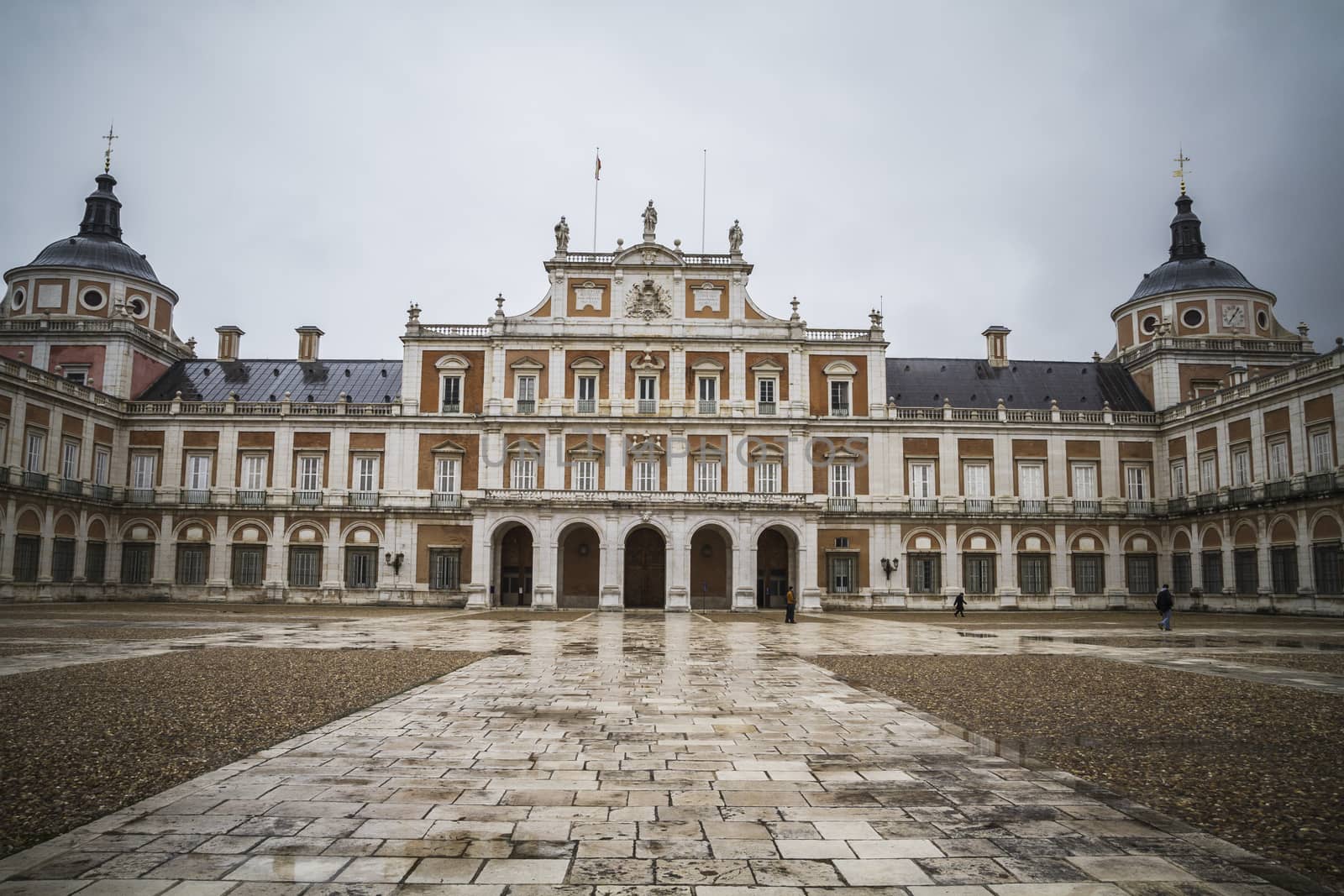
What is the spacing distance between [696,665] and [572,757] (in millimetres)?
8963

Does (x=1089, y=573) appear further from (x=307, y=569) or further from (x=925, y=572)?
(x=307, y=569)

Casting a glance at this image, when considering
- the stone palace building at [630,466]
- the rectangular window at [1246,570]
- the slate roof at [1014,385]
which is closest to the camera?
the rectangular window at [1246,570]

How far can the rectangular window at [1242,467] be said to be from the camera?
41.7 m

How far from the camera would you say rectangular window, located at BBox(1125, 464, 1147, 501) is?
49031 mm

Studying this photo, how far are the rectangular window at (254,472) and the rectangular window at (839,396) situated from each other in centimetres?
3016

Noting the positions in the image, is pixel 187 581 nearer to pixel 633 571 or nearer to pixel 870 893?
pixel 633 571

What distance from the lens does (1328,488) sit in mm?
35750

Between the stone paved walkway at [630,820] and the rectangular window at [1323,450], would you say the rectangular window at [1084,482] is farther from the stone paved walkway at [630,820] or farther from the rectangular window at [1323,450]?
the stone paved walkway at [630,820]

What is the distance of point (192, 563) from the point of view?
4822 cm

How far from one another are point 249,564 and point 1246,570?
48.0 meters

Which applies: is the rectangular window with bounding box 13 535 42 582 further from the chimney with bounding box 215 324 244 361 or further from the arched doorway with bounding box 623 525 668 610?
the arched doorway with bounding box 623 525 668 610

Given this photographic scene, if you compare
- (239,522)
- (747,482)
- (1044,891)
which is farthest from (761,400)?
(1044,891)

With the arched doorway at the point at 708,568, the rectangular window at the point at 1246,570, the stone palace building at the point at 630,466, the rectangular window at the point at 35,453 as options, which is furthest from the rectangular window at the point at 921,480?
the rectangular window at the point at 35,453

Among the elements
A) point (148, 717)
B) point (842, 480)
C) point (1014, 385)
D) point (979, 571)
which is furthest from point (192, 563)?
point (1014, 385)
